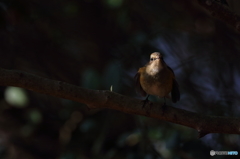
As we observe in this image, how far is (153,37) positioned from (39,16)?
98 cm

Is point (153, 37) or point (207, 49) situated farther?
point (207, 49)

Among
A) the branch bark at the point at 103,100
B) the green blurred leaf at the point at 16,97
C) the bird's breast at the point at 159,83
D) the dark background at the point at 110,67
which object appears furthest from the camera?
the green blurred leaf at the point at 16,97

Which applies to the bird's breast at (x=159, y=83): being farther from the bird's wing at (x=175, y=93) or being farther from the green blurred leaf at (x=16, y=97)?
the green blurred leaf at (x=16, y=97)

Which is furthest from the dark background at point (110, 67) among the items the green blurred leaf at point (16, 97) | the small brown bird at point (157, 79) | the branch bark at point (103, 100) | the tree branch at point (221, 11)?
the tree branch at point (221, 11)

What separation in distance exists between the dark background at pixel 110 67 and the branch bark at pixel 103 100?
2.30ft

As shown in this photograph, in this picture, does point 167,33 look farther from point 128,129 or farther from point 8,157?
point 8,157

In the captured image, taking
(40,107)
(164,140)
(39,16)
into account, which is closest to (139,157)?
(164,140)

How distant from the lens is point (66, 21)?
4176mm

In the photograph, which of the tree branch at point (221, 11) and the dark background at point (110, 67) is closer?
the tree branch at point (221, 11)

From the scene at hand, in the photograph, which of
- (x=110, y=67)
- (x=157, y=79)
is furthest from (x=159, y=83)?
(x=110, y=67)

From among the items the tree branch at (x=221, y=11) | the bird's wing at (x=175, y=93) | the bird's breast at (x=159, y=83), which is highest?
Result: the tree branch at (x=221, y=11)

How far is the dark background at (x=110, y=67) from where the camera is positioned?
3072mm

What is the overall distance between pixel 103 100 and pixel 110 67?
0.89 m

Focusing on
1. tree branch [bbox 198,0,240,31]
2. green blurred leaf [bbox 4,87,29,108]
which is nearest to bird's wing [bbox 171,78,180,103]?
tree branch [bbox 198,0,240,31]
